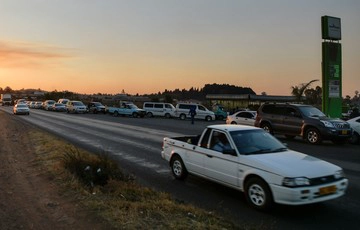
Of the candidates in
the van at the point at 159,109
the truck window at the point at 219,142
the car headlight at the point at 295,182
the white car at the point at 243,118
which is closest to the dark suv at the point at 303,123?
the white car at the point at 243,118

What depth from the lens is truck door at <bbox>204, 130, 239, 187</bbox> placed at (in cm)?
807

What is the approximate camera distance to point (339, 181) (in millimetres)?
7301

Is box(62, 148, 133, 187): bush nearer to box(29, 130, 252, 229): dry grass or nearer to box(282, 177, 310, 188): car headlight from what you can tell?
box(29, 130, 252, 229): dry grass

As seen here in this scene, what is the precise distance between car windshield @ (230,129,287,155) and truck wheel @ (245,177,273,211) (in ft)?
2.40

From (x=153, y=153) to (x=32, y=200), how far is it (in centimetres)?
754

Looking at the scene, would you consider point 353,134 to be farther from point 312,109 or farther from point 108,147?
point 108,147

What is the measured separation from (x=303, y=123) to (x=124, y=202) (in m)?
14.5

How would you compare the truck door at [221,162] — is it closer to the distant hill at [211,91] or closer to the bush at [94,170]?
the bush at [94,170]

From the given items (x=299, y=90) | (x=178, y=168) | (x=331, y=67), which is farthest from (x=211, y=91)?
(x=178, y=168)

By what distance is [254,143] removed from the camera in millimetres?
8516

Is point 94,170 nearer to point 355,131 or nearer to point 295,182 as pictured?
point 295,182

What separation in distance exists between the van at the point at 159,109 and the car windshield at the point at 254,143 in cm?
3875

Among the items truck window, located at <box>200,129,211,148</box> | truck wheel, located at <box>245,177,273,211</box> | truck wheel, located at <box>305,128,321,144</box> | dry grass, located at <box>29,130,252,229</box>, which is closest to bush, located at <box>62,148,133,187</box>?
dry grass, located at <box>29,130,252,229</box>

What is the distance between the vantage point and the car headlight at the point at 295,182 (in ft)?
22.5
